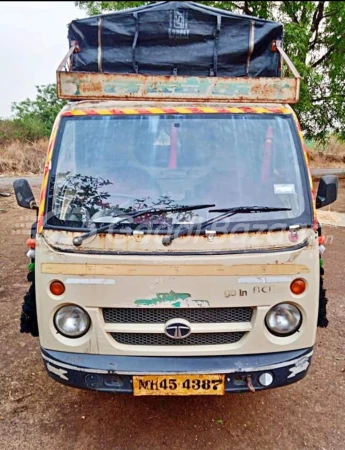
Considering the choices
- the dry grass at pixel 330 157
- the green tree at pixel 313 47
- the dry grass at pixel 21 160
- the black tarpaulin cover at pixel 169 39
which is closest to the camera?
the black tarpaulin cover at pixel 169 39

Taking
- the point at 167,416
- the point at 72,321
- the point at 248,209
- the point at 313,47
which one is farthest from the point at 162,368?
the point at 313,47

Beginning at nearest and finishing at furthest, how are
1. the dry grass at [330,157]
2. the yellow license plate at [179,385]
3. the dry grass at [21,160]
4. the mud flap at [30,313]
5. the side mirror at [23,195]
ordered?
the yellow license plate at [179,385] < the side mirror at [23,195] < the mud flap at [30,313] < the dry grass at [21,160] < the dry grass at [330,157]


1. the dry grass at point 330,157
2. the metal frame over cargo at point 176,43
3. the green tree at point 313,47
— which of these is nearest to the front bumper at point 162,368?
the metal frame over cargo at point 176,43

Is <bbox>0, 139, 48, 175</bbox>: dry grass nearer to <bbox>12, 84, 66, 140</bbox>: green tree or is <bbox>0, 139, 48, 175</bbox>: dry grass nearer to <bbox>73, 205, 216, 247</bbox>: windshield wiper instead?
<bbox>12, 84, 66, 140</bbox>: green tree

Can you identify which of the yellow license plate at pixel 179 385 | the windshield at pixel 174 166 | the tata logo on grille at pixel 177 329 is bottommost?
the yellow license plate at pixel 179 385

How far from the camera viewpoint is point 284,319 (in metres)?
2.76

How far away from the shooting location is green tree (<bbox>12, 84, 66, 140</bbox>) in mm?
24578

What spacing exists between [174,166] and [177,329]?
43.6 inches

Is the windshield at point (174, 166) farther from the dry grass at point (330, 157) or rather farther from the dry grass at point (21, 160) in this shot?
the dry grass at point (330, 157)

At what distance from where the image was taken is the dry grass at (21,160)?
58.4 feet

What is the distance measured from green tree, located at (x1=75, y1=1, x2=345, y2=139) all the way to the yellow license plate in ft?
35.0

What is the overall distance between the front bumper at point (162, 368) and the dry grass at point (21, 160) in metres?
16.0

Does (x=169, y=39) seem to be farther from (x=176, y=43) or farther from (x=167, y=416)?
(x=167, y=416)

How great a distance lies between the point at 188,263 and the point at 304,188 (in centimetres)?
98
